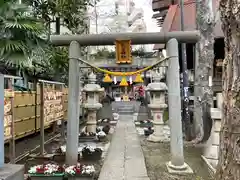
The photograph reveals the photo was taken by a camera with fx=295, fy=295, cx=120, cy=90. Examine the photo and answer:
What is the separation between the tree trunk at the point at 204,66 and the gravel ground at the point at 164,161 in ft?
3.25

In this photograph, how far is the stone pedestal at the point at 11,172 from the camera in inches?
176

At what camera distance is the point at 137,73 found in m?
7.00

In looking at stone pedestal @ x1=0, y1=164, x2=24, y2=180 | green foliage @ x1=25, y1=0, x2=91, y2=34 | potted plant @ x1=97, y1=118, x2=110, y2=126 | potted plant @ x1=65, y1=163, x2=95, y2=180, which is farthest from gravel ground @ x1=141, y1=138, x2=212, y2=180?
green foliage @ x1=25, y1=0, x2=91, y2=34

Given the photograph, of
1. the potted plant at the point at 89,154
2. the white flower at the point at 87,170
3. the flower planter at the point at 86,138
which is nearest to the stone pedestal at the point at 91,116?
the flower planter at the point at 86,138

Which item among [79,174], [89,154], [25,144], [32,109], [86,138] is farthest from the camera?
[32,109]

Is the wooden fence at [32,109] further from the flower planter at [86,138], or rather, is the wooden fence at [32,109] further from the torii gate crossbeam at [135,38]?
the torii gate crossbeam at [135,38]

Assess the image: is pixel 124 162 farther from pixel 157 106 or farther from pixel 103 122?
pixel 103 122

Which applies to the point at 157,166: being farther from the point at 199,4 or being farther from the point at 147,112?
the point at 147,112

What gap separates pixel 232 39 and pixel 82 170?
4052 millimetres

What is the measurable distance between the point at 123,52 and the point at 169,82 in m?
1.32

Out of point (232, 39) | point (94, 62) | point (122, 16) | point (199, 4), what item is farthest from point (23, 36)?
point (122, 16)

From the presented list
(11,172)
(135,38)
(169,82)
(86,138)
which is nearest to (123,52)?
(135,38)

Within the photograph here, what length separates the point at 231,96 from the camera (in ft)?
9.25

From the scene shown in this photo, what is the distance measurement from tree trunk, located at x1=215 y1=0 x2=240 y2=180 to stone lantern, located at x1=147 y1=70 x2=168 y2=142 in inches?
331
